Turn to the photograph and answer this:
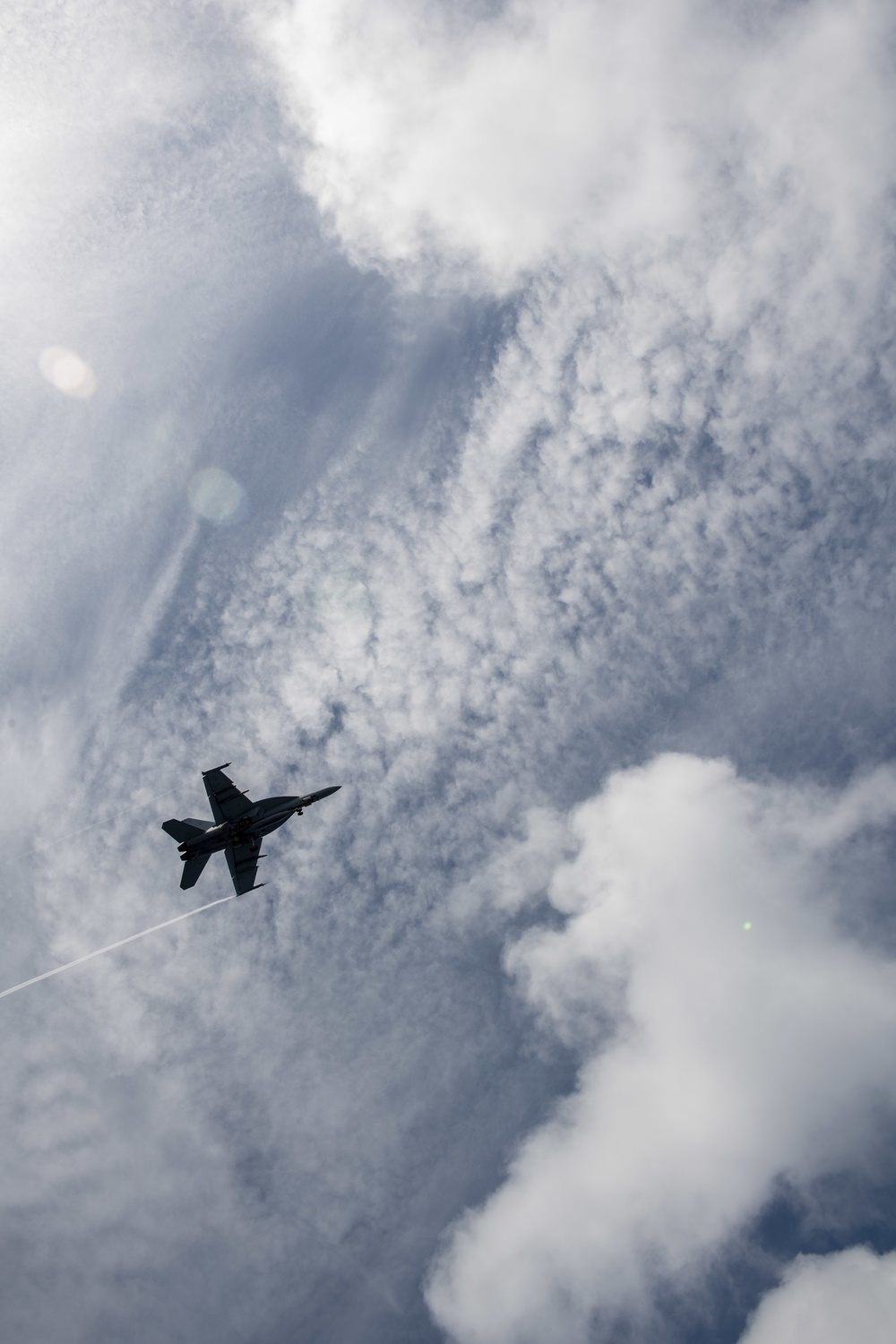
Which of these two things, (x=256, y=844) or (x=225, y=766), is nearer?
(x=225, y=766)

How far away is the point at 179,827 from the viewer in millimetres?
63125

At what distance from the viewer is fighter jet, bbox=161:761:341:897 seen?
63125mm

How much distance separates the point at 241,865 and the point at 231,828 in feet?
17.7

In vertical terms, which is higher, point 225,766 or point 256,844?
point 225,766

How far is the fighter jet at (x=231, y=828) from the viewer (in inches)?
2485

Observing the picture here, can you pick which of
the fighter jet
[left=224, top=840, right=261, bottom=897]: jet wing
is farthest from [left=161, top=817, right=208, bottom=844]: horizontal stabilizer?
[left=224, top=840, right=261, bottom=897]: jet wing

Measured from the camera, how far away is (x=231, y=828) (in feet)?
211

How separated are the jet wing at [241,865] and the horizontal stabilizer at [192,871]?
9.36 ft

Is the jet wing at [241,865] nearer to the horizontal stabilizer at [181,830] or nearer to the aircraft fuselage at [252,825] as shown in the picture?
the aircraft fuselage at [252,825]

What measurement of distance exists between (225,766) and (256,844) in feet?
37.2

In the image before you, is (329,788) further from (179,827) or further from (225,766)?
(179,827)

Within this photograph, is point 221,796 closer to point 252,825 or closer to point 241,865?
point 252,825

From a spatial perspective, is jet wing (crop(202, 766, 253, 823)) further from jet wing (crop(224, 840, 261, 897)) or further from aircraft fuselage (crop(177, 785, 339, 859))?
jet wing (crop(224, 840, 261, 897))

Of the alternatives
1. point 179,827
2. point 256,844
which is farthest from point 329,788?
point 179,827
